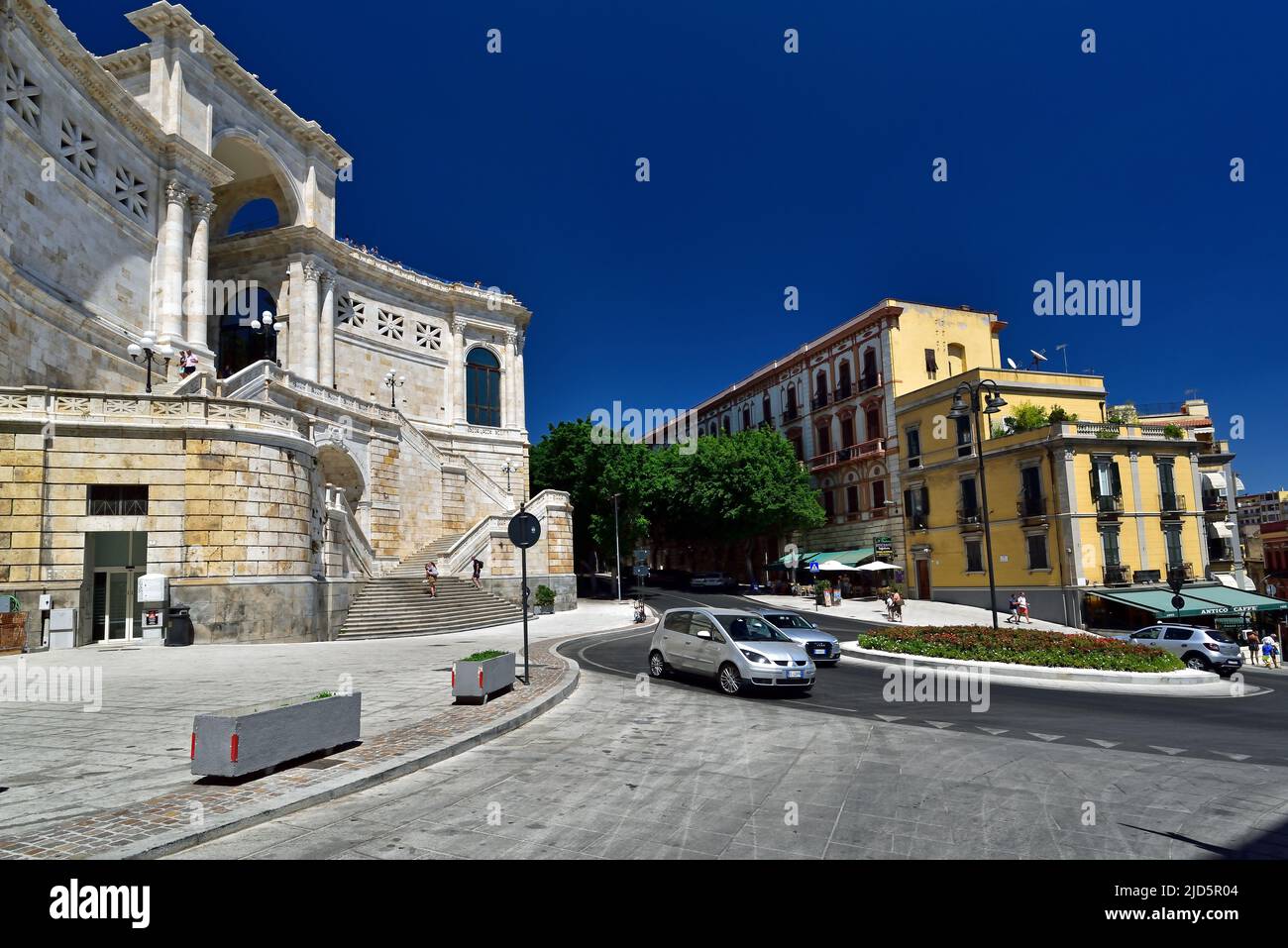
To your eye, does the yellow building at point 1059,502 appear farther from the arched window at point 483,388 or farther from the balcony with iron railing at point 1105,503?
the arched window at point 483,388

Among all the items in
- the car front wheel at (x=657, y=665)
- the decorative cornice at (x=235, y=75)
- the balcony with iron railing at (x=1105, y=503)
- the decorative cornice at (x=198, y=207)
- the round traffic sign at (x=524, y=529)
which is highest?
the decorative cornice at (x=235, y=75)

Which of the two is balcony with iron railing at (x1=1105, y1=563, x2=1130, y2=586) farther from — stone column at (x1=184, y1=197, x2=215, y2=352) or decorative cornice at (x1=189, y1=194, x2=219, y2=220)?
decorative cornice at (x1=189, y1=194, x2=219, y2=220)

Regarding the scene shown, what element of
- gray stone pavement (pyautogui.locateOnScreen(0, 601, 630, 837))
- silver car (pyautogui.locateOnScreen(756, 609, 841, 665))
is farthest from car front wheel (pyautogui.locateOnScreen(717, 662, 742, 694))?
gray stone pavement (pyautogui.locateOnScreen(0, 601, 630, 837))

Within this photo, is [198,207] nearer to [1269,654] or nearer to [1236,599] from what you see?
[1269,654]

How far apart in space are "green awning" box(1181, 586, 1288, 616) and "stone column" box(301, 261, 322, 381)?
138 ft

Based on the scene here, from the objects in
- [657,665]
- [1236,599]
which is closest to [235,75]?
[657,665]

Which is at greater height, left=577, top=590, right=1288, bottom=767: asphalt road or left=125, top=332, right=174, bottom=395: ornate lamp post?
left=125, top=332, right=174, bottom=395: ornate lamp post

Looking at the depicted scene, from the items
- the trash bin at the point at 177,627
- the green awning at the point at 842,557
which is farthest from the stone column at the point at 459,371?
the trash bin at the point at 177,627

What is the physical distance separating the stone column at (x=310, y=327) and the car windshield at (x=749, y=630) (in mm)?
30321

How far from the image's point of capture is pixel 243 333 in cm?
3894

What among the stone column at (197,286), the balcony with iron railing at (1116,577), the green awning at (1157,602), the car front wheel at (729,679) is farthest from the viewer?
the balcony with iron railing at (1116,577)

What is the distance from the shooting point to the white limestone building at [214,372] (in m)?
19.6

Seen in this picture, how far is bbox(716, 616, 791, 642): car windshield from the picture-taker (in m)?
13.5

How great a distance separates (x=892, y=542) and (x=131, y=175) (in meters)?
41.4
